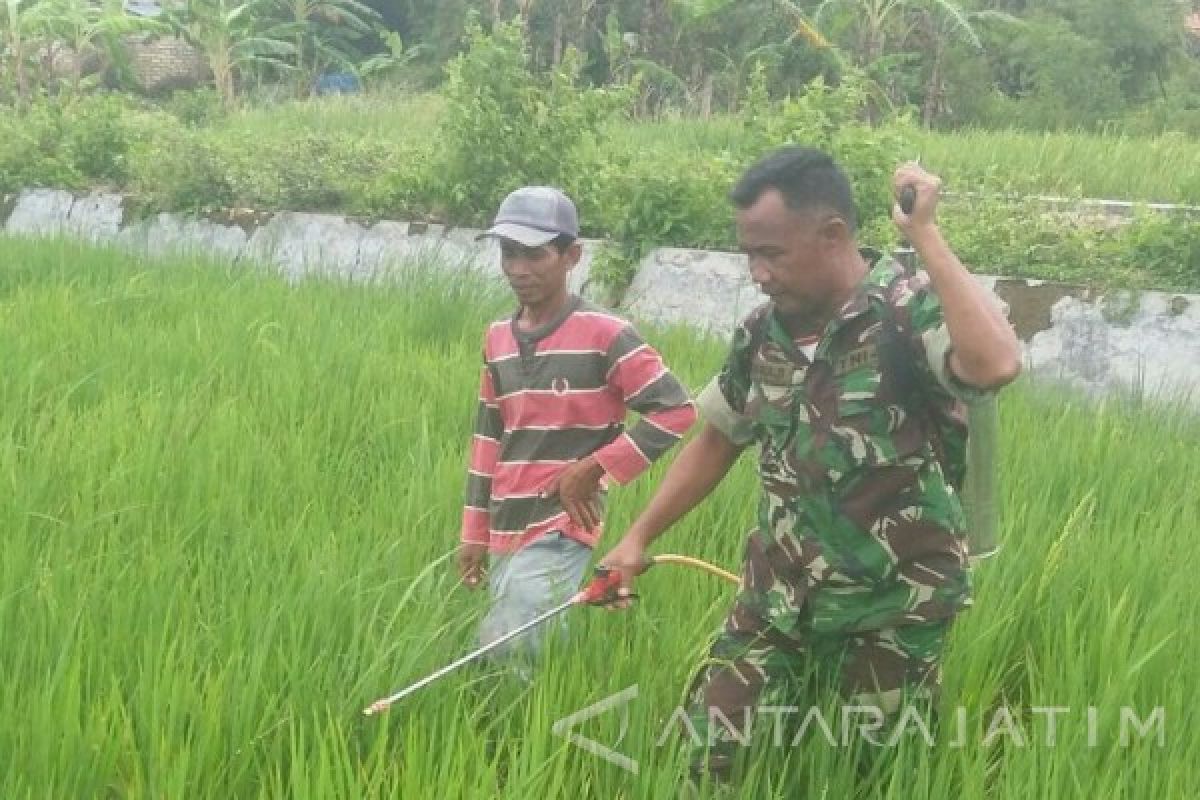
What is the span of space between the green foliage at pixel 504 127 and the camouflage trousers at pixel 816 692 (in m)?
5.37

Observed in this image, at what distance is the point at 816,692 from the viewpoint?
1970 mm

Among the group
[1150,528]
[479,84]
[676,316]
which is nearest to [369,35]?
[479,84]

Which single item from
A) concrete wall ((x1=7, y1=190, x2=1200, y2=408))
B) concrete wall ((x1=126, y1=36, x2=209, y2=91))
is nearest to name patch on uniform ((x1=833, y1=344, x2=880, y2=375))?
concrete wall ((x1=7, y1=190, x2=1200, y2=408))

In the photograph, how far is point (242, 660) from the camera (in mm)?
1895

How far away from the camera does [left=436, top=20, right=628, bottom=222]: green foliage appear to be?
7.13m

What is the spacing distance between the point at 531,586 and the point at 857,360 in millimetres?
789

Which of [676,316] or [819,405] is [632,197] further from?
[819,405]

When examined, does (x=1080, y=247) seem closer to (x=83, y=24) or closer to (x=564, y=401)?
(x=564, y=401)

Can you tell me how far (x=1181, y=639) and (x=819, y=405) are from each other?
36.5 inches

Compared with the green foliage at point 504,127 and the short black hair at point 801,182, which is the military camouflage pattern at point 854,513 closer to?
the short black hair at point 801,182

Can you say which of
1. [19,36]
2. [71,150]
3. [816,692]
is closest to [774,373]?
[816,692]

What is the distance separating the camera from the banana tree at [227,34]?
14.2 metres

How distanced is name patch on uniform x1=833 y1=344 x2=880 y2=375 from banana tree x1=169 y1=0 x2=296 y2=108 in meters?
13.4

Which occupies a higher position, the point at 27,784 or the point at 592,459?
the point at 592,459
